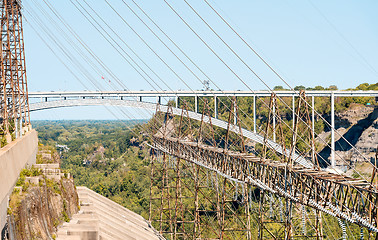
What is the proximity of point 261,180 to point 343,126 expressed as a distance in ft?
132

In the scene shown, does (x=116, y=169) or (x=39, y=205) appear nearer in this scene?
(x=39, y=205)

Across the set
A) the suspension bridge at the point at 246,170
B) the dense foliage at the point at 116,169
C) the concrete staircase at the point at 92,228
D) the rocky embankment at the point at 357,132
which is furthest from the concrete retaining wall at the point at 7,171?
the rocky embankment at the point at 357,132

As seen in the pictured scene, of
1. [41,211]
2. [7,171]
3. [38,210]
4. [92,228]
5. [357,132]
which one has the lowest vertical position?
[92,228]

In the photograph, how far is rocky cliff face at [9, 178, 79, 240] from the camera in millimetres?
13328

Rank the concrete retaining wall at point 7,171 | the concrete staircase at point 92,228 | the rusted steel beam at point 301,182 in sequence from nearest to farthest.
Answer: the rusted steel beam at point 301,182, the concrete retaining wall at point 7,171, the concrete staircase at point 92,228

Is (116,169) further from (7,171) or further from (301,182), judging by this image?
(301,182)

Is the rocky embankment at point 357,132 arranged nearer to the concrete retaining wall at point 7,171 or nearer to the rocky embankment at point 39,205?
the rocky embankment at point 39,205

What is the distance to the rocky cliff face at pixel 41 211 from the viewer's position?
525 inches

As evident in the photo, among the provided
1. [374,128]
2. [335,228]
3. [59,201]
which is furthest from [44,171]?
[374,128]

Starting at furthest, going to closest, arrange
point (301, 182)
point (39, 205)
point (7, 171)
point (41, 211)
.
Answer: point (41, 211) → point (39, 205) → point (301, 182) → point (7, 171)

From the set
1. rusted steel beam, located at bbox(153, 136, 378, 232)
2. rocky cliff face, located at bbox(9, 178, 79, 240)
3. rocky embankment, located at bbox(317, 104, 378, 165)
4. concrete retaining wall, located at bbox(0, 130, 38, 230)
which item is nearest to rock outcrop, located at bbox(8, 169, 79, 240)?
rocky cliff face, located at bbox(9, 178, 79, 240)

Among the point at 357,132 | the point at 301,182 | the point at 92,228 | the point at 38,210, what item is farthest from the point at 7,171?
the point at 357,132

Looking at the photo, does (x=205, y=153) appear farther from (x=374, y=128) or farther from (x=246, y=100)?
(x=246, y=100)

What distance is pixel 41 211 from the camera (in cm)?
1581
